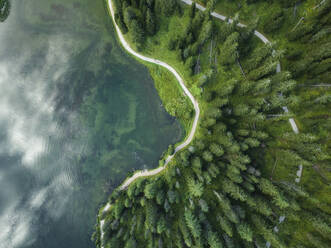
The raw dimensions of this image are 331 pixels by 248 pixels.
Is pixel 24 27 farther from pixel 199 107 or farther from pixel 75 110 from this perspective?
pixel 199 107

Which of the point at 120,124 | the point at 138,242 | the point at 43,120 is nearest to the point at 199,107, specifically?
the point at 120,124

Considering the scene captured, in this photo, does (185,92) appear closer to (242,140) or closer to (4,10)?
(242,140)

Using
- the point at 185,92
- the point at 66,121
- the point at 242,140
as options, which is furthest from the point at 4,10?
the point at 242,140

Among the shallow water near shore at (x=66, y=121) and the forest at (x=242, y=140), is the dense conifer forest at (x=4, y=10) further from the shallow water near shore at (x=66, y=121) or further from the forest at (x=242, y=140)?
the forest at (x=242, y=140)

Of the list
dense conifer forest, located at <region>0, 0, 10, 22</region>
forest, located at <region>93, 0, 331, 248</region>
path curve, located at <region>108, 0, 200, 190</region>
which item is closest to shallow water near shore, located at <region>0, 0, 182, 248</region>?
dense conifer forest, located at <region>0, 0, 10, 22</region>

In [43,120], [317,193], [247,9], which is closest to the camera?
[317,193]

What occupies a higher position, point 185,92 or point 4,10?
point 185,92
